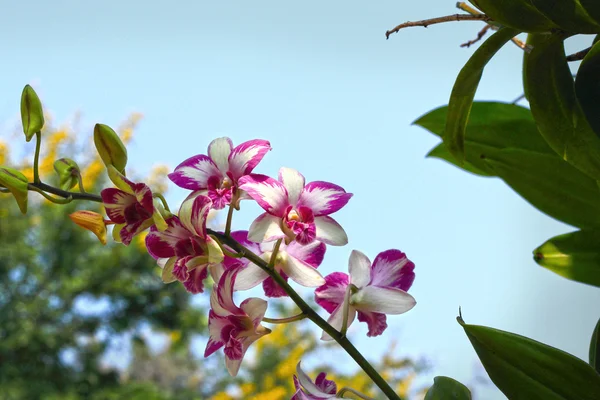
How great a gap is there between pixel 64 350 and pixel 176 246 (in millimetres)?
3037

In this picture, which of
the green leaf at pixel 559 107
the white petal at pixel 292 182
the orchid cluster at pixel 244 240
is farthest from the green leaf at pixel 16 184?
the green leaf at pixel 559 107

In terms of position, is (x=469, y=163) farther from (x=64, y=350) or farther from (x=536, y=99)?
(x=64, y=350)

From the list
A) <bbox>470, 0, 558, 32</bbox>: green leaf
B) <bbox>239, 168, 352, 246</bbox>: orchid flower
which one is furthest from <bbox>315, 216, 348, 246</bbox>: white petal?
<bbox>470, 0, 558, 32</bbox>: green leaf

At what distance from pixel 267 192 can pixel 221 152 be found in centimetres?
4

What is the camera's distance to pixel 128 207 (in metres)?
0.25

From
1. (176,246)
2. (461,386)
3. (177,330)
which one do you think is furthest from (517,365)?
(177,330)

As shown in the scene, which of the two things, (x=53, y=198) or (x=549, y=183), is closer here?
(x=53, y=198)

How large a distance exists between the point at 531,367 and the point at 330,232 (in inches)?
3.7

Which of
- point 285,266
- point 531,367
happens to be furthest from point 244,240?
point 531,367

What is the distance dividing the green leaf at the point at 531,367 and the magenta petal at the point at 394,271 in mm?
39

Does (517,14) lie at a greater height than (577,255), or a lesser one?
greater

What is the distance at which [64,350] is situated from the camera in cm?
300

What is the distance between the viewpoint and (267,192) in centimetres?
25

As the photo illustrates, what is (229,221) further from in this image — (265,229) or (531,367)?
(531,367)
